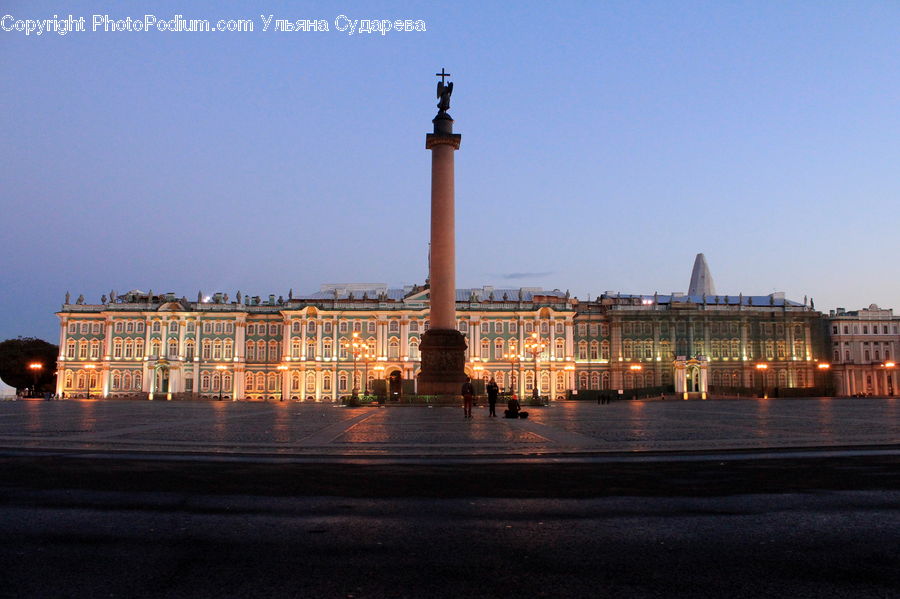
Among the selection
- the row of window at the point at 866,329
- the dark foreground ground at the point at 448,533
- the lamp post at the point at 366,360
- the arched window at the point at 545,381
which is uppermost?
the row of window at the point at 866,329

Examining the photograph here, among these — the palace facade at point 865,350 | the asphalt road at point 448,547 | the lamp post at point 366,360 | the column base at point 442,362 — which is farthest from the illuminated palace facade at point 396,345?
the asphalt road at point 448,547

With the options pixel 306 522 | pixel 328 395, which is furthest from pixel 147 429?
pixel 328 395

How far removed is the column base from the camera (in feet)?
145

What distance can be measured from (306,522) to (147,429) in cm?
1672

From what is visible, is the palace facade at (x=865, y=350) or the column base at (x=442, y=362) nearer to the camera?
the column base at (x=442, y=362)

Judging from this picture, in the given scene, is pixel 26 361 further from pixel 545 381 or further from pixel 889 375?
pixel 889 375

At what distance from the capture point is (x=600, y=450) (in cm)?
1608

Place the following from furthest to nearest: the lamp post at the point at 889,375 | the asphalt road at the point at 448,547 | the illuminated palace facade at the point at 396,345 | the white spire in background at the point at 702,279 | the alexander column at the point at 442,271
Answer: the white spire in background at the point at 702,279
the lamp post at the point at 889,375
the illuminated palace facade at the point at 396,345
the alexander column at the point at 442,271
the asphalt road at the point at 448,547

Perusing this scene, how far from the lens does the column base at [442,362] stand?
Answer: 4431cm

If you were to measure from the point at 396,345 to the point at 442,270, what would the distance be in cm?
5420

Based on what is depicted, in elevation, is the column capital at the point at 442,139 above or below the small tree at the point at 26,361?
above

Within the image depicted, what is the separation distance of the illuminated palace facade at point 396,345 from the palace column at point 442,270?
51360mm

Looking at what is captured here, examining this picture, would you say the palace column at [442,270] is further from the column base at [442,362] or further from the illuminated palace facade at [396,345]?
the illuminated palace facade at [396,345]

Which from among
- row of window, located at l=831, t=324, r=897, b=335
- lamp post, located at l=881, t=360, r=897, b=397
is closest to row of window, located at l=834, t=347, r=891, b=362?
lamp post, located at l=881, t=360, r=897, b=397
